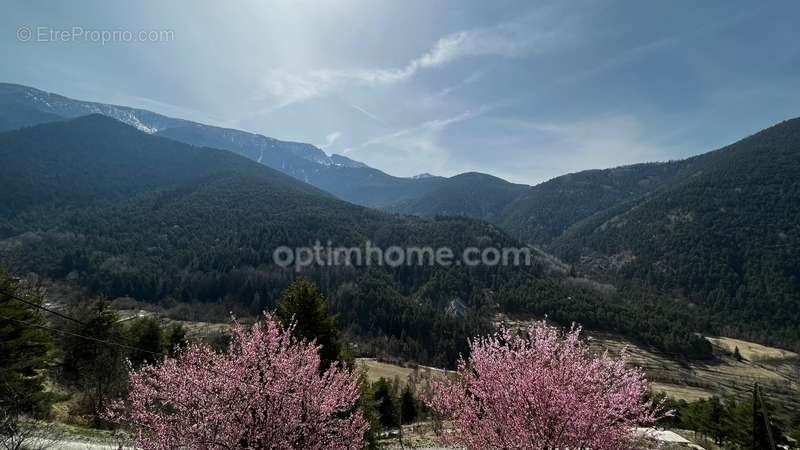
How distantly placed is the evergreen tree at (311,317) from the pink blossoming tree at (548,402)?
533 inches

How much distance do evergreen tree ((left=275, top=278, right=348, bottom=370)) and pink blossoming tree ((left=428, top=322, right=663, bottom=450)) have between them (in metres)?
13.5

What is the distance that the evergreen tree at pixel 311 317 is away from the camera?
2588cm

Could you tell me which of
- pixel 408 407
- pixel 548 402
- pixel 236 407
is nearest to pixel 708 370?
pixel 408 407

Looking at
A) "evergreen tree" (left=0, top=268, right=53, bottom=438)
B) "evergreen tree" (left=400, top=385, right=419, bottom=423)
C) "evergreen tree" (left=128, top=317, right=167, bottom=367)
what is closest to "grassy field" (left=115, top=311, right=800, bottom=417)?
"evergreen tree" (left=400, top=385, right=419, bottom=423)

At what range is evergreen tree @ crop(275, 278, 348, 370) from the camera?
2588cm

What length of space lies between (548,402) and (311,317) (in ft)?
58.3

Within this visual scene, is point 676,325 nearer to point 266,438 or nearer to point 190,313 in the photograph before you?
point 190,313

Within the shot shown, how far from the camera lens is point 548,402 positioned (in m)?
11.5

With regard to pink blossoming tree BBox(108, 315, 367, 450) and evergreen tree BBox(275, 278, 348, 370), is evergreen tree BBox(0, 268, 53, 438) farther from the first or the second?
pink blossoming tree BBox(108, 315, 367, 450)

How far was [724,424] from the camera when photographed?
5153 cm

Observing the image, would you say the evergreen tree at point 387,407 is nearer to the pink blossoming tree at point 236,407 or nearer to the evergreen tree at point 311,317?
the evergreen tree at point 311,317

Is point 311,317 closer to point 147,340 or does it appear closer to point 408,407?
point 147,340

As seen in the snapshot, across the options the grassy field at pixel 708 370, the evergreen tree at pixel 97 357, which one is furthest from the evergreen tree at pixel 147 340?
the grassy field at pixel 708 370

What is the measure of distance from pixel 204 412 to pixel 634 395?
1190 centimetres
